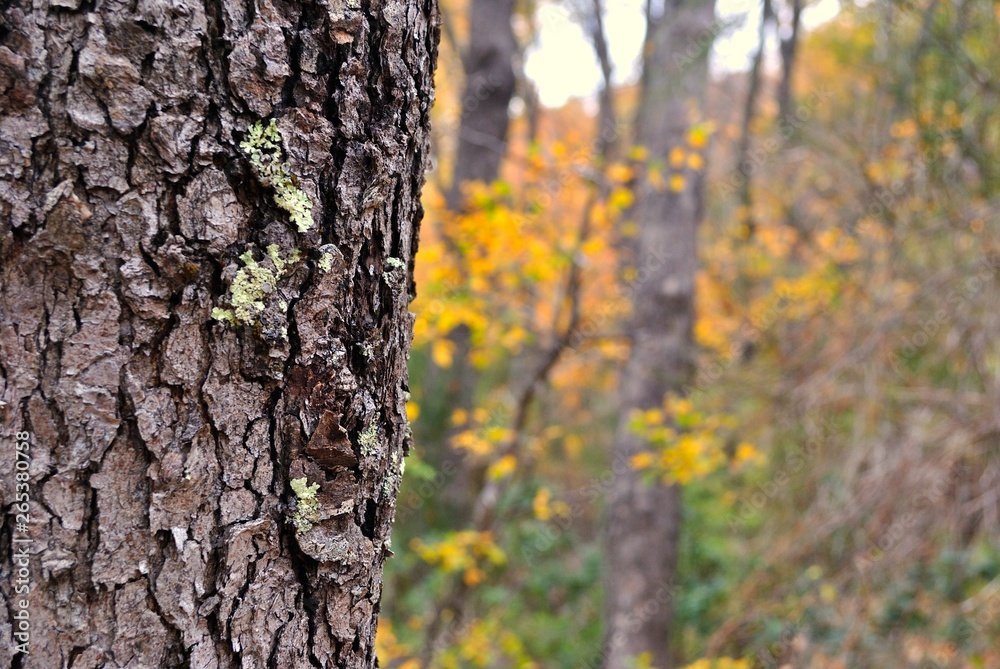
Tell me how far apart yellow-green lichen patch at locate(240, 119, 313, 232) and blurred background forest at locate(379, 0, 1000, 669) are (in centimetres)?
160

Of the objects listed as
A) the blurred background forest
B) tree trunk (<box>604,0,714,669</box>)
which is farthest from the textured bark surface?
tree trunk (<box>604,0,714,669</box>)

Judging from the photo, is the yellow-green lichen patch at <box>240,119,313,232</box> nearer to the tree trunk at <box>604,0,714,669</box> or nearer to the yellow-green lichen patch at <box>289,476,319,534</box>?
the yellow-green lichen patch at <box>289,476,319,534</box>

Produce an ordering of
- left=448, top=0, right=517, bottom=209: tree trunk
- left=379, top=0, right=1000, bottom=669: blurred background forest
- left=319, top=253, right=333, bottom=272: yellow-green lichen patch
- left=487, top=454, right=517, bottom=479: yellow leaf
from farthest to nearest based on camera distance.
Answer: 1. left=448, top=0, right=517, bottom=209: tree trunk
2. left=379, top=0, right=1000, bottom=669: blurred background forest
3. left=487, top=454, right=517, bottom=479: yellow leaf
4. left=319, top=253, right=333, bottom=272: yellow-green lichen patch

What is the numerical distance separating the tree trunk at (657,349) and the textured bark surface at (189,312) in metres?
4.64

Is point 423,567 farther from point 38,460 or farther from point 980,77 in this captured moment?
point 38,460

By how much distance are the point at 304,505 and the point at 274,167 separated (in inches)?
16.0

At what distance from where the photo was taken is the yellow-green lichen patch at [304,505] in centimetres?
95

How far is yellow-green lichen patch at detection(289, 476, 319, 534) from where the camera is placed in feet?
3.13

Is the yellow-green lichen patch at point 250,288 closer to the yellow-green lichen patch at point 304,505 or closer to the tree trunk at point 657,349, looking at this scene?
the yellow-green lichen patch at point 304,505

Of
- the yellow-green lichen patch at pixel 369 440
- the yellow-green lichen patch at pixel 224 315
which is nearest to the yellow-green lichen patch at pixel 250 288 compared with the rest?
the yellow-green lichen patch at pixel 224 315

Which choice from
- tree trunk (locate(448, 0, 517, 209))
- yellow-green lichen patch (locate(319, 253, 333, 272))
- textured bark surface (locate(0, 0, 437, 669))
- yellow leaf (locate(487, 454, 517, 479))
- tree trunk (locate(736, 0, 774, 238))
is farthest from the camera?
tree trunk (locate(736, 0, 774, 238))

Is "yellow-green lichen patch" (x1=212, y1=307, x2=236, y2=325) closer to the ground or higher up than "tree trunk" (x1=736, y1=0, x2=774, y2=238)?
closer to the ground

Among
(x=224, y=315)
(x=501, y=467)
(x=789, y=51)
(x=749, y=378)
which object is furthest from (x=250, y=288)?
(x=789, y=51)

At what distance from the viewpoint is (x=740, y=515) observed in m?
Result: 6.37
